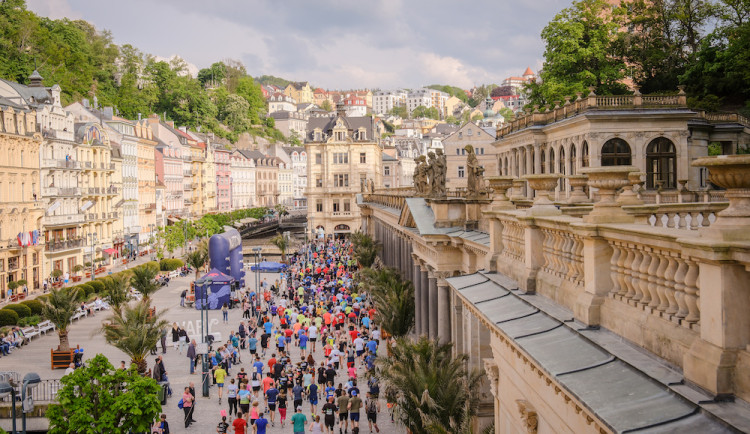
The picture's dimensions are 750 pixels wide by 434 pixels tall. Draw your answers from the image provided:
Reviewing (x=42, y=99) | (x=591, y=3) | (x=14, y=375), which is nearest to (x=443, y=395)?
(x=14, y=375)

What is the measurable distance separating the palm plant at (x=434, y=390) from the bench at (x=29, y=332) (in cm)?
2681

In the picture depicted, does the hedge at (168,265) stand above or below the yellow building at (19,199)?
below

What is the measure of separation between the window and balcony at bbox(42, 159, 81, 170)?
39153 mm

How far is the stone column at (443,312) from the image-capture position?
22.9 m

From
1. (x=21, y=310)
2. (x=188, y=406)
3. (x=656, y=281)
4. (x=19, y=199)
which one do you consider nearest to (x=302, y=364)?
(x=188, y=406)

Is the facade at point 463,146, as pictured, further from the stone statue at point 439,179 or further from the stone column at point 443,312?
the stone column at point 443,312

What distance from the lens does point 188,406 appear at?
2275 cm

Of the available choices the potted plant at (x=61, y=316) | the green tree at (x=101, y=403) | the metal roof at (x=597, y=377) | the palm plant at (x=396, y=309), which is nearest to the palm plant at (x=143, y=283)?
the potted plant at (x=61, y=316)

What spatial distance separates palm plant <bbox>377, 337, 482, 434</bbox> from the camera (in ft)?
51.5

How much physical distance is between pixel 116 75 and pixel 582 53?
97169 mm

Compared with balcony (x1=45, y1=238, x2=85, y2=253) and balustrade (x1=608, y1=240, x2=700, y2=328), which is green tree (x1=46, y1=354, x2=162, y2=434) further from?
balcony (x1=45, y1=238, x2=85, y2=253)

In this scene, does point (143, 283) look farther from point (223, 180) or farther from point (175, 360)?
point (223, 180)

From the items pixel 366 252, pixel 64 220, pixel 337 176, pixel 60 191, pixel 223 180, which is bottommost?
pixel 366 252

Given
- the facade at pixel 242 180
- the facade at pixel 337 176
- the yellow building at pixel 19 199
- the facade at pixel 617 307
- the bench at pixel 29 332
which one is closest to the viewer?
the facade at pixel 617 307
